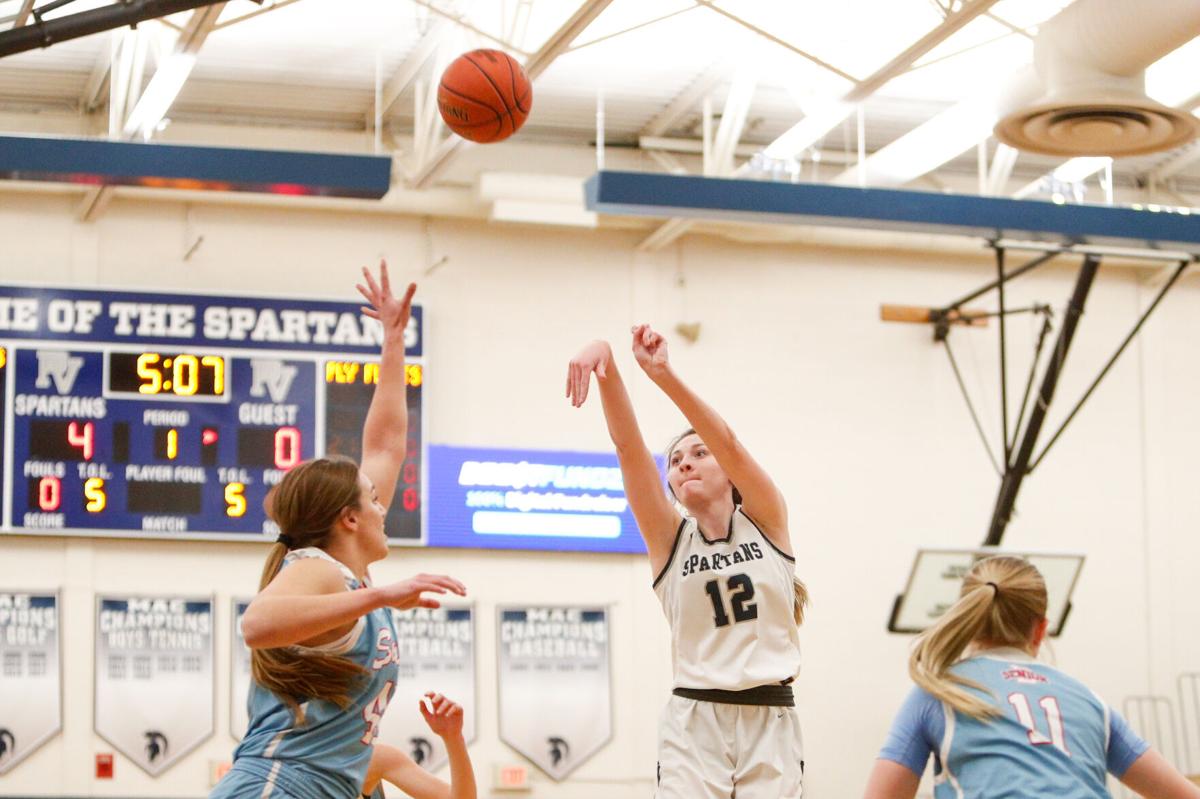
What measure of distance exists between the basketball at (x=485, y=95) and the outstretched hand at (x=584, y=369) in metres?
2.97

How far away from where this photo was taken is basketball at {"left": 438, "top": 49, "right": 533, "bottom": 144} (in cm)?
683

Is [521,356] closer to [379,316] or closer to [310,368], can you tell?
[310,368]

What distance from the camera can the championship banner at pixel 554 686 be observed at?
35.1ft

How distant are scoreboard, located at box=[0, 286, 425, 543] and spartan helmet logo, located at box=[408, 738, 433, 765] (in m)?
1.31

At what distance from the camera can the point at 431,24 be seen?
996 centimetres

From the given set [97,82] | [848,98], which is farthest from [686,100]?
[97,82]

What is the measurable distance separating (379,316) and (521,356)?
6692 millimetres

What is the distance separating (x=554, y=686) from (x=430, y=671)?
84 centimetres

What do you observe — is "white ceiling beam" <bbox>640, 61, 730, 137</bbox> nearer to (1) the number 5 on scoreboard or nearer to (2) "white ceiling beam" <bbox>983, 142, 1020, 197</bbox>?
(2) "white ceiling beam" <bbox>983, 142, 1020, 197</bbox>

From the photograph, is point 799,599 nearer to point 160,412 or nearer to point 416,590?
point 416,590

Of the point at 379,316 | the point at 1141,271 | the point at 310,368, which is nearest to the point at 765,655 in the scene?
the point at 379,316

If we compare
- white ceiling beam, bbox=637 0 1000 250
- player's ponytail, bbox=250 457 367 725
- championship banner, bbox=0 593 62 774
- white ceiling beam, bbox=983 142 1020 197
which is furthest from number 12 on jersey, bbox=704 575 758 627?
white ceiling beam, bbox=983 142 1020 197

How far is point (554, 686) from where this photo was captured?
10797 mm

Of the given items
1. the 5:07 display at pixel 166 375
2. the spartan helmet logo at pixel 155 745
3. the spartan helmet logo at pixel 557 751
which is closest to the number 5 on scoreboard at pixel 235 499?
the 5:07 display at pixel 166 375
